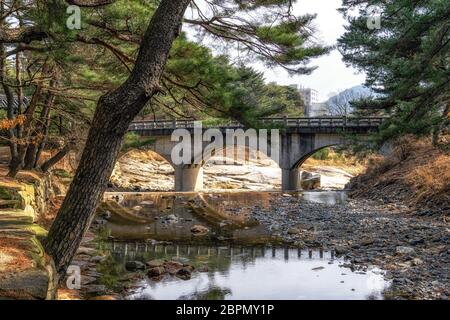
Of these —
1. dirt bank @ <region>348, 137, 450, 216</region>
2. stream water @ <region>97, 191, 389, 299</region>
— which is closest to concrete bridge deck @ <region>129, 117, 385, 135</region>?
dirt bank @ <region>348, 137, 450, 216</region>

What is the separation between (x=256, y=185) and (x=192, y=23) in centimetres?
3246

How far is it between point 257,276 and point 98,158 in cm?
441

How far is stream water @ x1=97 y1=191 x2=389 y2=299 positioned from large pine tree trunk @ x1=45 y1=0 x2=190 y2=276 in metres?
2.15

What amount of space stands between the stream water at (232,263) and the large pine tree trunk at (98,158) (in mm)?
2146

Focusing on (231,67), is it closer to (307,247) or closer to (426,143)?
(307,247)

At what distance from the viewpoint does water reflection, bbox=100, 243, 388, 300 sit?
7.24m

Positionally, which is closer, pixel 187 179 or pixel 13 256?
pixel 13 256

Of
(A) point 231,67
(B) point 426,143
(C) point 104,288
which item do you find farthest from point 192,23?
(B) point 426,143

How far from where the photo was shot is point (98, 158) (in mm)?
5262

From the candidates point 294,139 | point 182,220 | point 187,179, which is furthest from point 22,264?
point 187,179

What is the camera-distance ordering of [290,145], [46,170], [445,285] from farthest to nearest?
[290,145] < [46,170] < [445,285]

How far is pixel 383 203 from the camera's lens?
17844mm

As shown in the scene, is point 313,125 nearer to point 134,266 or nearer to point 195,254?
point 195,254

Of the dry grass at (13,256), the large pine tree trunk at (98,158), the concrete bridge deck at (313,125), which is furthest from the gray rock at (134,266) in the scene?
the concrete bridge deck at (313,125)
